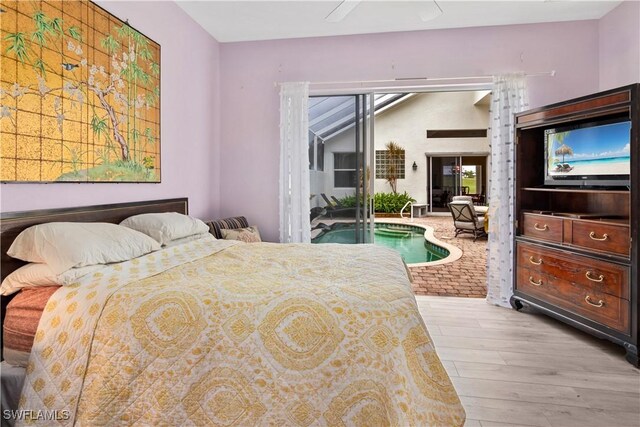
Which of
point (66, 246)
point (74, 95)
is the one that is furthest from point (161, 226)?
point (74, 95)

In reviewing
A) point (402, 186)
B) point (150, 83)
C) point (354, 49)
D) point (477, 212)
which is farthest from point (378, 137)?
point (150, 83)

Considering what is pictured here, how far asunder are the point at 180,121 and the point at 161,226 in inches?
53.5

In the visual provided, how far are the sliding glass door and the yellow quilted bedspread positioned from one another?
2.67 metres

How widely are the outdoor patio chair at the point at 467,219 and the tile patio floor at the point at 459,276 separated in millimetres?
458

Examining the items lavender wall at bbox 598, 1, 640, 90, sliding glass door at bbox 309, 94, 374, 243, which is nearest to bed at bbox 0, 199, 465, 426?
sliding glass door at bbox 309, 94, 374, 243

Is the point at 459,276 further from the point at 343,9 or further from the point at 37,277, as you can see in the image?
the point at 37,277

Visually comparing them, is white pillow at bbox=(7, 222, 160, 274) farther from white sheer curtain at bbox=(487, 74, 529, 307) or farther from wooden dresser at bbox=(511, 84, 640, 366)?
white sheer curtain at bbox=(487, 74, 529, 307)

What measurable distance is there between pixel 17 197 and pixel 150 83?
1.47 meters

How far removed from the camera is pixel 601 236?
9.15ft

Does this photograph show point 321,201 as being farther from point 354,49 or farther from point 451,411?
point 451,411

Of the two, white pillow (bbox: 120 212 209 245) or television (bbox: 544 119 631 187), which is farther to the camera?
television (bbox: 544 119 631 187)

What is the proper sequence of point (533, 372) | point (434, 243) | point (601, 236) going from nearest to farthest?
point (533, 372) → point (601, 236) → point (434, 243)

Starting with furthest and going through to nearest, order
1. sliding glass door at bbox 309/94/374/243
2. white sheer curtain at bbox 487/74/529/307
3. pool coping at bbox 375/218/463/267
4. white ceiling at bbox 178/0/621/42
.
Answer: pool coping at bbox 375/218/463/267
sliding glass door at bbox 309/94/374/243
white sheer curtain at bbox 487/74/529/307
white ceiling at bbox 178/0/621/42

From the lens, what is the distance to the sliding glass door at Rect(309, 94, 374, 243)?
4.27m
